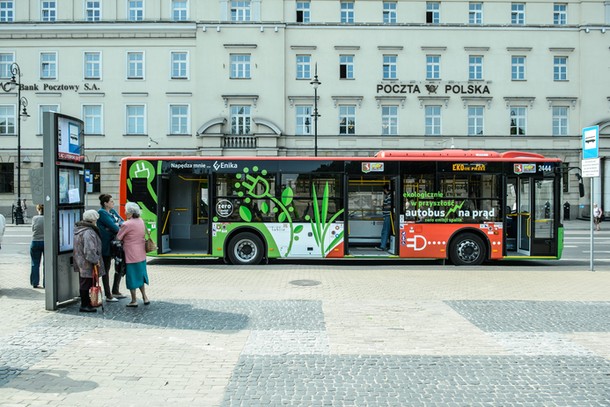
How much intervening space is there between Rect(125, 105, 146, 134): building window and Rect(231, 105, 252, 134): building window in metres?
6.28

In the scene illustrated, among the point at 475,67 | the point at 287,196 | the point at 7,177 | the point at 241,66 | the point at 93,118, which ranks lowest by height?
the point at 287,196

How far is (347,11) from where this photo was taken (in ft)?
133

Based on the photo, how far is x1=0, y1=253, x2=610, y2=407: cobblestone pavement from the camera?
530 cm

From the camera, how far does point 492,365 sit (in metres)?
6.22

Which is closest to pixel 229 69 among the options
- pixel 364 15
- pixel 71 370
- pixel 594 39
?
pixel 364 15

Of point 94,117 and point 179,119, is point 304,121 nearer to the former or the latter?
point 179,119

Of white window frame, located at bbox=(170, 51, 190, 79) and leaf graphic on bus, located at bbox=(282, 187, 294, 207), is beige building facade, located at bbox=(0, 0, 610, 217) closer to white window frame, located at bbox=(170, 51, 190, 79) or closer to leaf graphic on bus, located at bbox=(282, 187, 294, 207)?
white window frame, located at bbox=(170, 51, 190, 79)

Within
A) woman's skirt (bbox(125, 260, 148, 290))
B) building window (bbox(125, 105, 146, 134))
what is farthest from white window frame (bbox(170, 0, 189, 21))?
woman's skirt (bbox(125, 260, 148, 290))

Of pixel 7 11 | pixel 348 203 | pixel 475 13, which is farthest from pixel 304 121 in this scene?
pixel 348 203

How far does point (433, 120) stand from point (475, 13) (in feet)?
26.7

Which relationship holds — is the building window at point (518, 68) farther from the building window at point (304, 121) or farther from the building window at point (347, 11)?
the building window at point (304, 121)

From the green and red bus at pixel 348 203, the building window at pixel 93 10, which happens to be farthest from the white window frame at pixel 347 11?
the green and red bus at pixel 348 203

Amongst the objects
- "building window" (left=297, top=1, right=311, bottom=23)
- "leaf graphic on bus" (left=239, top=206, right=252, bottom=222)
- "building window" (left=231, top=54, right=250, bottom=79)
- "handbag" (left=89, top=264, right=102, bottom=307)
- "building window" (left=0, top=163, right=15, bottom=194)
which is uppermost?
"building window" (left=297, top=1, right=311, bottom=23)

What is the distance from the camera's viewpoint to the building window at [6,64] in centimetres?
4009
